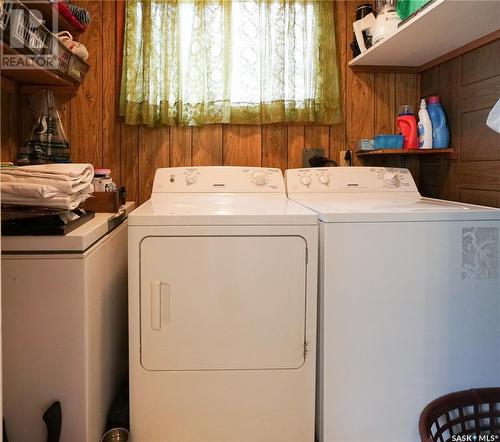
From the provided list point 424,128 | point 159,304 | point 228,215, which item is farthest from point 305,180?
point 159,304

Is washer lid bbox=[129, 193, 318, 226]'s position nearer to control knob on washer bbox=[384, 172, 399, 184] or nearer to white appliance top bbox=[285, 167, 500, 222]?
white appliance top bbox=[285, 167, 500, 222]

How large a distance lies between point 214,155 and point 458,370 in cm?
152

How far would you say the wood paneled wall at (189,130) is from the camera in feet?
7.42

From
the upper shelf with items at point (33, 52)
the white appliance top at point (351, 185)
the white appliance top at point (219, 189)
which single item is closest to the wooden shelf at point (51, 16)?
the upper shelf with items at point (33, 52)

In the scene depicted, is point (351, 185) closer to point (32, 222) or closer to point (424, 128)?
point (424, 128)

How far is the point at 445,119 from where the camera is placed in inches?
84.0

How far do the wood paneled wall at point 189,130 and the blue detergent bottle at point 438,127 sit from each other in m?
0.27

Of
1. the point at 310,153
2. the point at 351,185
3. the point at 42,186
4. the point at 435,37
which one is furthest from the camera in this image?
the point at 310,153

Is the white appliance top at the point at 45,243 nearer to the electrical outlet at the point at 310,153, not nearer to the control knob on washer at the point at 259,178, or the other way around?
the control knob on washer at the point at 259,178

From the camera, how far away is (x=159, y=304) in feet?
4.72

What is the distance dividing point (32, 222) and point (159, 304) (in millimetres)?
473

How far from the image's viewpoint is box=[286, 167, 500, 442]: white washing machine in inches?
57.6

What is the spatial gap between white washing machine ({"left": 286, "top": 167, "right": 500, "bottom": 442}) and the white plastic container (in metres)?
0.68

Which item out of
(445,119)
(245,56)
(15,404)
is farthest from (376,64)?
(15,404)
